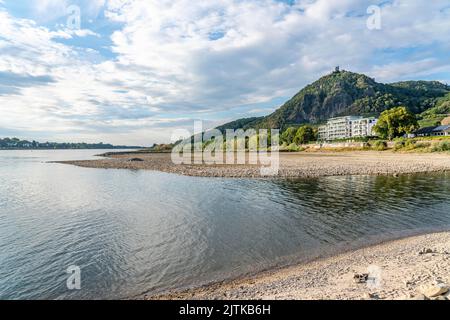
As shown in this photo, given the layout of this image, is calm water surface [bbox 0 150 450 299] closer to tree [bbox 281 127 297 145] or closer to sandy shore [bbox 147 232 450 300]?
sandy shore [bbox 147 232 450 300]

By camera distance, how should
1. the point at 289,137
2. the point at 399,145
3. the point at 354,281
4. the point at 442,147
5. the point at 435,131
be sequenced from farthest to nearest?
the point at 289,137 → the point at 435,131 → the point at 399,145 → the point at 442,147 → the point at 354,281

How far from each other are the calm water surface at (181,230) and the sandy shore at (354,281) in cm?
102

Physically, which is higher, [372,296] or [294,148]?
[294,148]

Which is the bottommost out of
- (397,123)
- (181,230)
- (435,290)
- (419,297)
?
(181,230)

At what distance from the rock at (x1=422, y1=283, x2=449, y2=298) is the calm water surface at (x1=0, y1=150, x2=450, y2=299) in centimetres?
569

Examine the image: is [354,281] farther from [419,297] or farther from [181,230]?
[181,230]

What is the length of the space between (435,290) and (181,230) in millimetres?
13331

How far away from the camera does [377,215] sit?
20.0 metres

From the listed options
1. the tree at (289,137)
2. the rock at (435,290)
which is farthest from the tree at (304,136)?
the rock at (435,290)

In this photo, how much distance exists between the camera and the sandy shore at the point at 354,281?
322 inches

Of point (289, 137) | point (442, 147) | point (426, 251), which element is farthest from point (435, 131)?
point (426, 251)

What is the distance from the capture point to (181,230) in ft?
57.3
